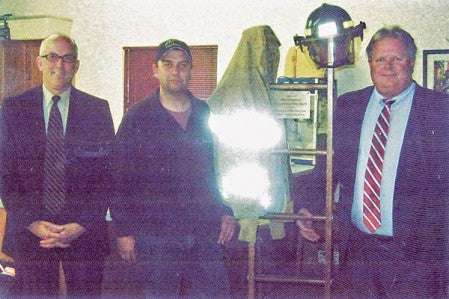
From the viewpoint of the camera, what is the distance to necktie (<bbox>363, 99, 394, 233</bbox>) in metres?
1.92

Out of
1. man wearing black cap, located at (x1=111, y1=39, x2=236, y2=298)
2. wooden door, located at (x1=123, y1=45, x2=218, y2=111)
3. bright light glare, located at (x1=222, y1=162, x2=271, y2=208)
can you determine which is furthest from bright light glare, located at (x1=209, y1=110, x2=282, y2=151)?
wooden door, located at (x1=123, y1=45, x2=218, y2=111)

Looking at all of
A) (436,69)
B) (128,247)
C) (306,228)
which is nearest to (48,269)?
(128,247)

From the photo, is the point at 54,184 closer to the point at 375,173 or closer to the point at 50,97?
the point at 50,97

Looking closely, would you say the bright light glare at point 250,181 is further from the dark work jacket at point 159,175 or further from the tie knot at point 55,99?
the tie knot at point 55,99

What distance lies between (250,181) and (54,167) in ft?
2.68

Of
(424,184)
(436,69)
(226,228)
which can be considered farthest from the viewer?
(436,69)

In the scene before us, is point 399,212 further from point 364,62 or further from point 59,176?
point 364,62

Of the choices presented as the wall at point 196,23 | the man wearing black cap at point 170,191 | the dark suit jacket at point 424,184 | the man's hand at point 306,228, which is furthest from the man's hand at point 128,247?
the wall at point 196,23

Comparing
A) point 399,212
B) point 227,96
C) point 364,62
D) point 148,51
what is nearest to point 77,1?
point 148,51

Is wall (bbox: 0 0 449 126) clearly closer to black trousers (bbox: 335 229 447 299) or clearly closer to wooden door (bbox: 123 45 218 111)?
wooden door (bbox: 123 45 218 111)

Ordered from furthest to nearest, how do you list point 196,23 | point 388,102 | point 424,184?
point 196,23 → point 388,102 → point 424,184

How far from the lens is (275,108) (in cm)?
247

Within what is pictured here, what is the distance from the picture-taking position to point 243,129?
2357 millimetres

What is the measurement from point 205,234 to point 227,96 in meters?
0.63
